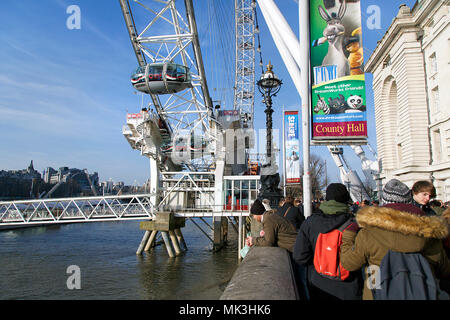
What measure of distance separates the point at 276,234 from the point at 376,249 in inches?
87.9

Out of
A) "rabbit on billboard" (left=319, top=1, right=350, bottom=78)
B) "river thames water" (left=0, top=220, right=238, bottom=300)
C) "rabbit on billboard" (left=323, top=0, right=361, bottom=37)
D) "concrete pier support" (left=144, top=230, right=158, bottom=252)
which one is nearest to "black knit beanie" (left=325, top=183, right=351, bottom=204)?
"rabbit on billboard" (left=319, top=1, right=350, bottom=78)

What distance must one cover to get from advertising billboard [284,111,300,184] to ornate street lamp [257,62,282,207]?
54.0 ft

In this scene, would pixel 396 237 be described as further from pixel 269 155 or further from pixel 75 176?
pixel 75 176

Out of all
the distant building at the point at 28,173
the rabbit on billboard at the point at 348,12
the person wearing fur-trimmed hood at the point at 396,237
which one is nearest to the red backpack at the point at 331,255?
the person wearing fur-trimmed hood at the point at 396,237

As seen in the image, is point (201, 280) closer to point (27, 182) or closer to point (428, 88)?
point (428, 88)

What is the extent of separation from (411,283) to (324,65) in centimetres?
980

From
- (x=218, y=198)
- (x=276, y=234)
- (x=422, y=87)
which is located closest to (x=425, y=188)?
(x=276, y=234)

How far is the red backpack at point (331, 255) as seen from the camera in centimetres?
325

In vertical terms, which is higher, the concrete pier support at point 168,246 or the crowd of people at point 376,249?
the crowd of people at point 376,249

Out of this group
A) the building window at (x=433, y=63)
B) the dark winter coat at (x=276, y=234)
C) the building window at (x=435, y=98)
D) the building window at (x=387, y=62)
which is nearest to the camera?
the dark winter coat at (x=276, y=234)

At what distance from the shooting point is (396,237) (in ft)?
8.41

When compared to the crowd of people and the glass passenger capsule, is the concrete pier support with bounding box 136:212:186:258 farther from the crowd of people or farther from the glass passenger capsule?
the crowd of people

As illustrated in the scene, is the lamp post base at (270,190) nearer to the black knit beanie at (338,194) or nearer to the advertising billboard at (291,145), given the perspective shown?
the black knit beanie at (338,194)

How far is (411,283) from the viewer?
7.79 ft
